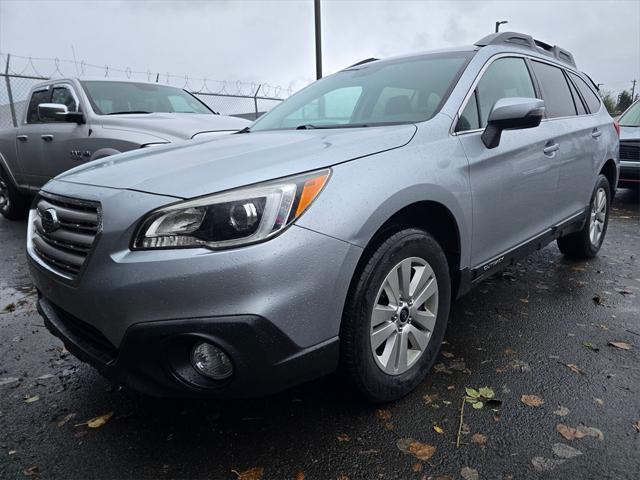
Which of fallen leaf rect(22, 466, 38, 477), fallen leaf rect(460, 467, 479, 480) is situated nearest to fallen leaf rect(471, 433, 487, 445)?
fallen leaf rect(460, 467, 479, 480)

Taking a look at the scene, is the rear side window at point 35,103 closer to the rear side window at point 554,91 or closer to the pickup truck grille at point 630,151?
the rear side window at point 554,91

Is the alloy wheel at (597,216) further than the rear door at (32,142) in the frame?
No

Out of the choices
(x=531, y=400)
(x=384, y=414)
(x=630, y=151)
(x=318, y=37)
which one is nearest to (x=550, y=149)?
(x=531, y=400)

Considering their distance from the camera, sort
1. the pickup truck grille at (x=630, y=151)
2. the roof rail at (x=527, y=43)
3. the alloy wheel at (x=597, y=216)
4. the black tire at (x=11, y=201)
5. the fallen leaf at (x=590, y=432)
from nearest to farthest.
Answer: the fallen leaf at (x=590, y=432) → the roof rail at (x=527, y=43) → the alloy wheel at (x=597, y=216) → the black tire at (x=11, y=201) → the pickup truck grille at (x=630, y=151)

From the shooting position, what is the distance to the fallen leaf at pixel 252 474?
1808 mm

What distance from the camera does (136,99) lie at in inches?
221

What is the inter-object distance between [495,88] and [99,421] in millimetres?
2862

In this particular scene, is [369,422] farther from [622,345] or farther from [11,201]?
[11,201]

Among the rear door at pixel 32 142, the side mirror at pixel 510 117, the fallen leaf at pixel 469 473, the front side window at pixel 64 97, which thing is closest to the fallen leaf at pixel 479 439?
the fallen leaf at pixel 469 473

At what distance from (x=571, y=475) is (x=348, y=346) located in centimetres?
96

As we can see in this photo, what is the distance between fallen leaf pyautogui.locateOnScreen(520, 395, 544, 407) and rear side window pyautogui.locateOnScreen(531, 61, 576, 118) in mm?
2102

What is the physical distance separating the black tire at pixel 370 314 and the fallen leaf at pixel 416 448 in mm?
214

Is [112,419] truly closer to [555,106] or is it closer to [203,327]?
[203,327]

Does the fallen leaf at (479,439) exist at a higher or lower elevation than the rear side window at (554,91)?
lower
